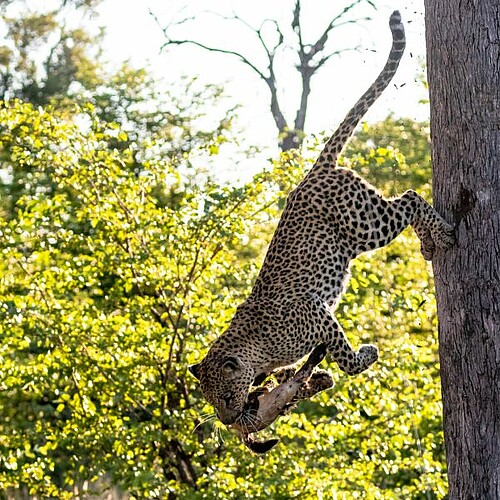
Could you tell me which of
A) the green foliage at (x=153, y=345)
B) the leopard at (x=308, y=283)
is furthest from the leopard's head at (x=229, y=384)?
the green foliage at (x=153, y=345)

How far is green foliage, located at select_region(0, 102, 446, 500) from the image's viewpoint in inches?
402

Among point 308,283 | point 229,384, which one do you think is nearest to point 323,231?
point 308,283

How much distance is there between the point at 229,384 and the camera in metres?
6.44

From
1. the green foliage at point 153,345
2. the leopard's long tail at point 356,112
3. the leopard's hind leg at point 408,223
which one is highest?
the leopard's long tail at point 356,112

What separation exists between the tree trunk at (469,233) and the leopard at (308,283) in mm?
466

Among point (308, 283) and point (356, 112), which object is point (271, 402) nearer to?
point (308, 283)

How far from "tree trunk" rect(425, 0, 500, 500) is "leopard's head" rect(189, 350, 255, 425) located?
1157 millimetres

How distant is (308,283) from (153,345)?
4.12m

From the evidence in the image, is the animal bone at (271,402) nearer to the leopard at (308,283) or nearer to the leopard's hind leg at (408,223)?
the leopard at (308,283)

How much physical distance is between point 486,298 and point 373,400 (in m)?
5.21

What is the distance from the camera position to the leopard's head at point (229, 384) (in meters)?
6.43

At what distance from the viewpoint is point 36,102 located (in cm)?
2786

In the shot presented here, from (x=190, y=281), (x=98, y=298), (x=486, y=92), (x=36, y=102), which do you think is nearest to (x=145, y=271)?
(x=190, y=281)

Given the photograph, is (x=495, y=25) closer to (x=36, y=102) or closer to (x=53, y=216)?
(x=53, y=216)
